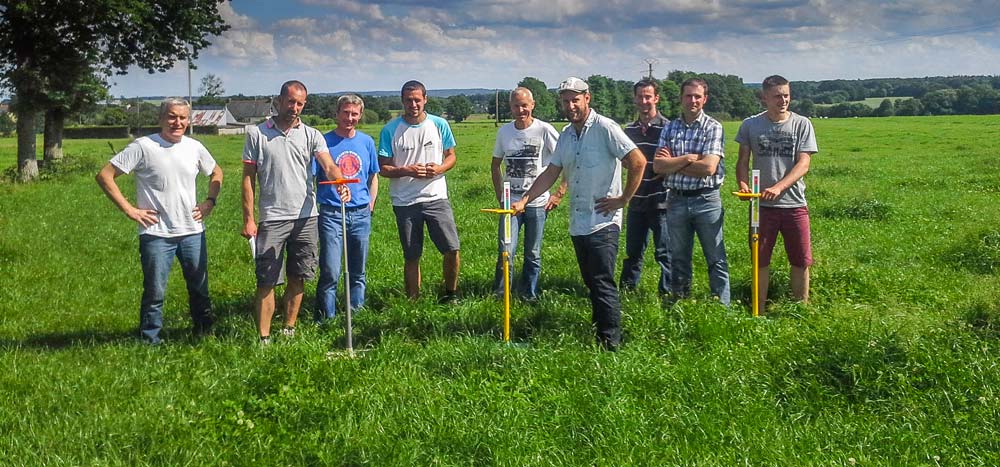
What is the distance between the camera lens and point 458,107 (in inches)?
2874

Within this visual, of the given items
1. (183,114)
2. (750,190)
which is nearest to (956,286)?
(750,190)

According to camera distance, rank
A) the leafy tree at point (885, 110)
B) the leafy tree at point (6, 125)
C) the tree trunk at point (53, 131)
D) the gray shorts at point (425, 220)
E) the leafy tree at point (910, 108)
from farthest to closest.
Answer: the leafy tree at point (6, 125) → the leafy tree at point (885, 110) → the leafy tree at point (910, 108) → the tree trunk at point (53, 131) → the gray shorts at point (425, 220)

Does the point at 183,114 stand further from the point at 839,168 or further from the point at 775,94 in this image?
the point at 839,168

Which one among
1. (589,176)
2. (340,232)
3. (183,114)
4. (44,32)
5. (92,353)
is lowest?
(92,353)

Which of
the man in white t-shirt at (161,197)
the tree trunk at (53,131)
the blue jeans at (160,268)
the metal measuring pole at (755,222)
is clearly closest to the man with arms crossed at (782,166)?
the metal measuring pole at (755,222)

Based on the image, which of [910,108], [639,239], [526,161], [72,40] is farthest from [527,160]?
[910,108]

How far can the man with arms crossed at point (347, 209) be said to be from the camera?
285 inches

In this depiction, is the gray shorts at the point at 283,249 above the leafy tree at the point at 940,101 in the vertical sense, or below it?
below

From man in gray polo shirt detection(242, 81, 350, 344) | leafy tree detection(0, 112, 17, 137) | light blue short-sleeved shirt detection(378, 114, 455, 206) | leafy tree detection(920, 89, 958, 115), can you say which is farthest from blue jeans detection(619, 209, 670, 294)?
leafy tree detection(0, 112, 17, 137)

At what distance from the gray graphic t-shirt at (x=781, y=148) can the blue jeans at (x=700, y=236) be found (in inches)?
19.4

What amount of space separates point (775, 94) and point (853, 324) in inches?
83.8

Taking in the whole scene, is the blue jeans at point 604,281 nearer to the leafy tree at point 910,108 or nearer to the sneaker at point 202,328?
the sneaker at point 202,328

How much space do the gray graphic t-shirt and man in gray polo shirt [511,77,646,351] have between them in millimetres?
1668

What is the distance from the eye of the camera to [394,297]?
26.5 feet
